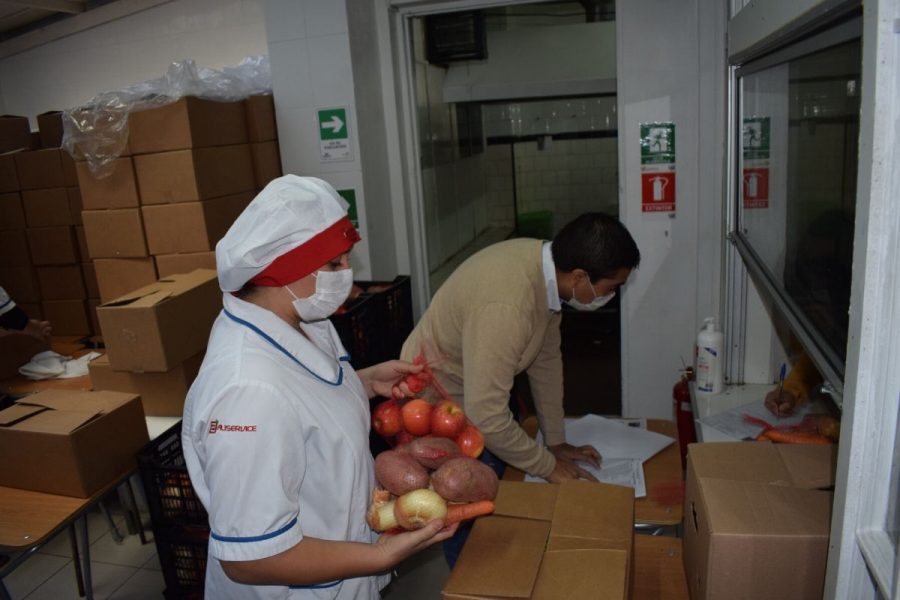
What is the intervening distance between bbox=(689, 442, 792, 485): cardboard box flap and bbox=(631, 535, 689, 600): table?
0.28 m

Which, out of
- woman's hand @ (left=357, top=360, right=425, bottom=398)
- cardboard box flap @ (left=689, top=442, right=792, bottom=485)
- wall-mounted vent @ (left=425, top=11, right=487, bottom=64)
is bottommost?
cardboard box flap @ (left=689, top=442, right=792, bottom=485)

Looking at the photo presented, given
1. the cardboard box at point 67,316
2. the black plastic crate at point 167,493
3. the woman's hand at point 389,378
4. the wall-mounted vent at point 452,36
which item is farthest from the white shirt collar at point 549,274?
the cardboard box at point 67,316

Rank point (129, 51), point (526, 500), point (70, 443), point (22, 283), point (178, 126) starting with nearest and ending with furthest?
point (526, 500), point (70, 443), point (178, 126), point (22, 283), point (129, 51)

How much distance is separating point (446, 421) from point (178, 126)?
6.58 ft

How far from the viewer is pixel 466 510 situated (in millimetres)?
1224

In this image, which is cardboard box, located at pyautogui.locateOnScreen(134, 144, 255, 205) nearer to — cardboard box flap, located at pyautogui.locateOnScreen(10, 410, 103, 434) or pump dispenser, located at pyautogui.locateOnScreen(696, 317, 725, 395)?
cardboard box flap, located at pyautogui.locateOnScreen(10, 410, 103, 434)

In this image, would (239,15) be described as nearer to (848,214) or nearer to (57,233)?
(57,233)

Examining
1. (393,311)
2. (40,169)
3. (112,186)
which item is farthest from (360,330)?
(40,169)

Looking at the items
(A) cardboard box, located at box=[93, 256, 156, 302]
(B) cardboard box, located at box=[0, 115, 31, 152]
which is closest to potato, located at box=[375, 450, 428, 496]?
(A) cardboard box, located at box=[93, 256, 156, 302]

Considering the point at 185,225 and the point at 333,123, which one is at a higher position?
the point at 333,123

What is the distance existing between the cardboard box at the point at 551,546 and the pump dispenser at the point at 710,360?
1041mm

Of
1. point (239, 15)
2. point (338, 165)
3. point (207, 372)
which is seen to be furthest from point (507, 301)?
point (239, 15)

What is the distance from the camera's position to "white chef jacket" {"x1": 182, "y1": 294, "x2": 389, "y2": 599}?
3.42 feet

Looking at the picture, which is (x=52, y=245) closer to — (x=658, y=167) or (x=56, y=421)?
(x=56, y=421)
